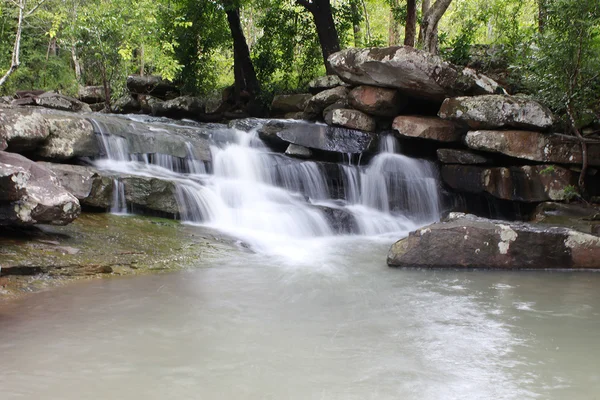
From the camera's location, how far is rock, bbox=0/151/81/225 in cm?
566

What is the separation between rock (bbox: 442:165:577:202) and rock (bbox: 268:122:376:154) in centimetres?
197

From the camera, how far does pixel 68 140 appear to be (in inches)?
347

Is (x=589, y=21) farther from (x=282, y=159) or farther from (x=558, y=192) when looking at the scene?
(x=282, y=159)

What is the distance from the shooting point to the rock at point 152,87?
19.3m

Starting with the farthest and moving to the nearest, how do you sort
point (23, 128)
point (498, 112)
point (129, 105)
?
1. point (129, 105)
2. point (498, 112)
3. point (23, 128)

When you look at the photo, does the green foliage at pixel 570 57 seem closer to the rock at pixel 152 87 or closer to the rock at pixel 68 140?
the rock at pixel 68 140

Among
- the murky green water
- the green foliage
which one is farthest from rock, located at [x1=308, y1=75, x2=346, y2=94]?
the murky green water

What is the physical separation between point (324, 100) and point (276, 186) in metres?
2.95

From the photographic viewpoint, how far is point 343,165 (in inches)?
456

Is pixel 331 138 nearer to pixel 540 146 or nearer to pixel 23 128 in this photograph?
pixel 540 146

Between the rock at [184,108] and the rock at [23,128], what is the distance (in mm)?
9461

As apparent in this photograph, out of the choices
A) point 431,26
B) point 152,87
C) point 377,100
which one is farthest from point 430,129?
point 152,87

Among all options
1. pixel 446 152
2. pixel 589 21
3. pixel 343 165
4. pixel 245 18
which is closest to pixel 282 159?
pixel 343 165

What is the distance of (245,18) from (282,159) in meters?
18.0
